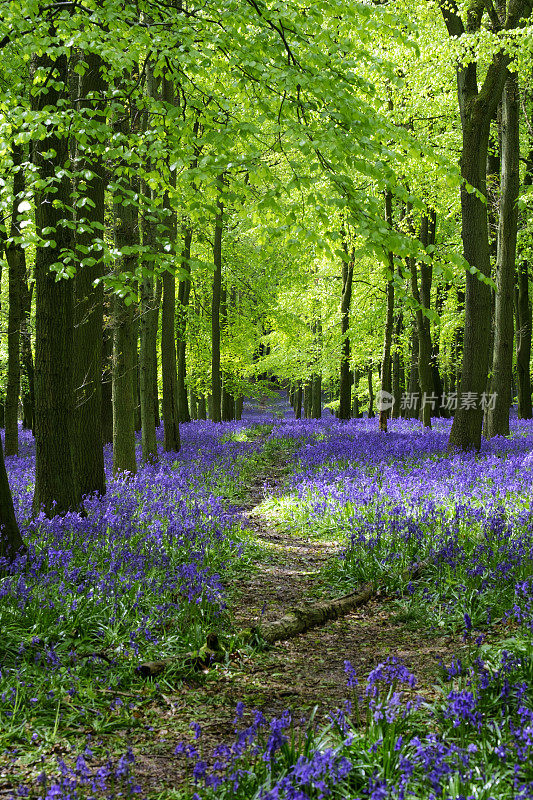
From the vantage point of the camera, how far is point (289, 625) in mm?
5133

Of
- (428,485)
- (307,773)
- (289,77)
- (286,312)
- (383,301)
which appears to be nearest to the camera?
(307,773)

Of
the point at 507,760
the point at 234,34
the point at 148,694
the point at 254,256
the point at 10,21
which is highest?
the point at 254,256

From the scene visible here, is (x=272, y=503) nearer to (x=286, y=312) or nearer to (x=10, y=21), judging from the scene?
(x=10, y=21)

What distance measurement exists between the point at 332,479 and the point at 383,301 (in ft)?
45.7

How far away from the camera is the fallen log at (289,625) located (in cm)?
439

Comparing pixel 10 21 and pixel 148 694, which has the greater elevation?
pixel 10 21

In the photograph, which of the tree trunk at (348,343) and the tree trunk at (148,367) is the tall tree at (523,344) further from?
the tree trunk at (148,367)

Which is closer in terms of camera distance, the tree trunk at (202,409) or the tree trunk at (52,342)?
the tree trunk at (52,342)

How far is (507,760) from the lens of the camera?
9.20ft

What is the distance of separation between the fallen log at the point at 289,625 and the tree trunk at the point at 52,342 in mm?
3155

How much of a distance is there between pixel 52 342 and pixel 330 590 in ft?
13.5

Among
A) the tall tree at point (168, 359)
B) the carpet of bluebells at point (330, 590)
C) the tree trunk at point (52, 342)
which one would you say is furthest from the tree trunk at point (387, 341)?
the tree trunk at point (52, 342)

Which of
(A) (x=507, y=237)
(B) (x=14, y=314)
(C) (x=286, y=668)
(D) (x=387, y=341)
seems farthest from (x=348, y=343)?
(C) (x=286, y=668)

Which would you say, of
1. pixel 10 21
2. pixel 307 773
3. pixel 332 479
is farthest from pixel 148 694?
pixel 332 479
